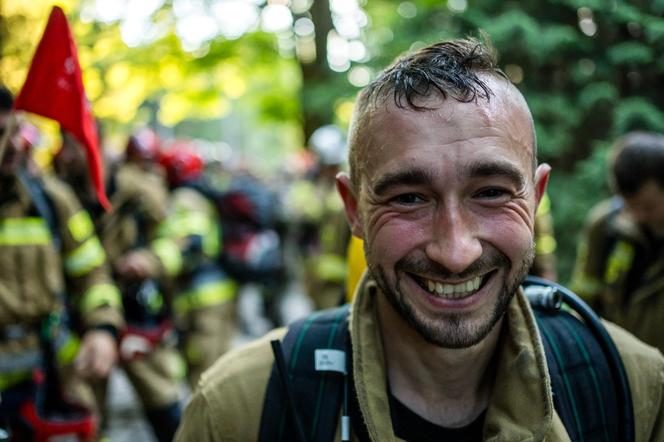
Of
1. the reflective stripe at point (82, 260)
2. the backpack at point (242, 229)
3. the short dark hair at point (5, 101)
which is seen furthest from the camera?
the backpack at point (242, 229)

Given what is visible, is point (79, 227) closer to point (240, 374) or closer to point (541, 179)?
point (240, 374)

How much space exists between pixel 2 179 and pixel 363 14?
7.40m

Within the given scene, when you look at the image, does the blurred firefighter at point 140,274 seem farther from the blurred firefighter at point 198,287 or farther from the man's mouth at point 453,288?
the man's mouth at point 453,288

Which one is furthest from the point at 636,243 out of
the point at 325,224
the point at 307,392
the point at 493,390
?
the point at 325,224

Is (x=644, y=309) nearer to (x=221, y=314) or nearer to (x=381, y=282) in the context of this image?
(x=381, y=282)

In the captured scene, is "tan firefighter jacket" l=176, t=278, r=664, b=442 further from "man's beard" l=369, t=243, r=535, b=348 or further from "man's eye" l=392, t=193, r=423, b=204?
"man's eye" l=392, t=193, r=423, b=204

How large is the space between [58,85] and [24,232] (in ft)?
3.40

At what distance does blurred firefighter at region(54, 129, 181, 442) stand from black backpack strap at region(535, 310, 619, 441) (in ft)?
13.1

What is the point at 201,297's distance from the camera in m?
6.61

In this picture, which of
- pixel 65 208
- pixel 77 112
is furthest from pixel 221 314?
pixel 77 112

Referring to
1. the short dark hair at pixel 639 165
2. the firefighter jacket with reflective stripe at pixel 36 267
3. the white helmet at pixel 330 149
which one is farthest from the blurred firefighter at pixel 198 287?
the short dark hair at pixel 639 165

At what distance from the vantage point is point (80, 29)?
9578 millimetres

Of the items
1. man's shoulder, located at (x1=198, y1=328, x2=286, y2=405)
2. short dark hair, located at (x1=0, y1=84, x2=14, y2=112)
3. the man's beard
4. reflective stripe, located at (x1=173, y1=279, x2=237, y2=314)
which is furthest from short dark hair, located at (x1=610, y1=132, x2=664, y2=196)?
reflective stripe, located at (x1=173, y1=279, x2=237, y2=314)

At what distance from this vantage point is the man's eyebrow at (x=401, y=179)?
1.67m
